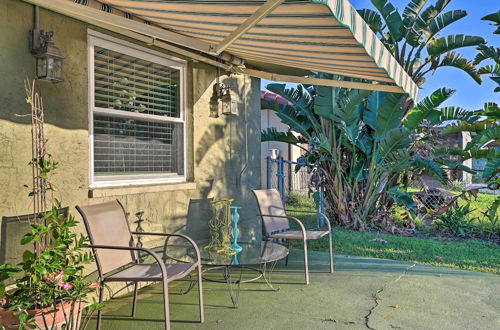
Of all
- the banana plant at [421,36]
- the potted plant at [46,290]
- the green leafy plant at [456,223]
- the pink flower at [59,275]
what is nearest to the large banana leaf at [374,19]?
the banana plant at [421,36]

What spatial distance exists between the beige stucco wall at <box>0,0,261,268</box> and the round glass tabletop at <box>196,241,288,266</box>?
103cm

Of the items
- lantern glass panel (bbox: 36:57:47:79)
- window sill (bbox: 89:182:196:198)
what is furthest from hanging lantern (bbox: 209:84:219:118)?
lantern glass panel (bbox: 36:57:47:79)

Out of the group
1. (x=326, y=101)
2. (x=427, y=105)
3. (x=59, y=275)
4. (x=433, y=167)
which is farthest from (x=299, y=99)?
(x=59, y=275)

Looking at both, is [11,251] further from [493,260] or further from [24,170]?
[493,260]

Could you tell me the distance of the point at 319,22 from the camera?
376cm

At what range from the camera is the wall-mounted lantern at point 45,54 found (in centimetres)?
438

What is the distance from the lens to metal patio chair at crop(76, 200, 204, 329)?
3.82 meters

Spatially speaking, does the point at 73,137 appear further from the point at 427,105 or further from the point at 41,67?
the point at 427,105

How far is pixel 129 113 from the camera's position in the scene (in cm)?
573

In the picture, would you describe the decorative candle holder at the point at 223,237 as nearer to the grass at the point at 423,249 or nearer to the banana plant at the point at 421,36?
the grass at the point at 423,249

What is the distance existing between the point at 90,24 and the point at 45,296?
11.2ft

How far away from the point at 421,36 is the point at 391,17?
3.47ft

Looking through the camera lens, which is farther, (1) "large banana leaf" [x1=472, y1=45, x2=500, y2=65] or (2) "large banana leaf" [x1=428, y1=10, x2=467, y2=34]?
(2) "large banana leaf" [x1=428, y1=10, x2=467, y2=34]

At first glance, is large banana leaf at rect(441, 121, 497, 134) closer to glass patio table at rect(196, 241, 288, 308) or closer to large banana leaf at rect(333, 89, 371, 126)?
large banana leaf at rect(333, 89, 371, 126)
